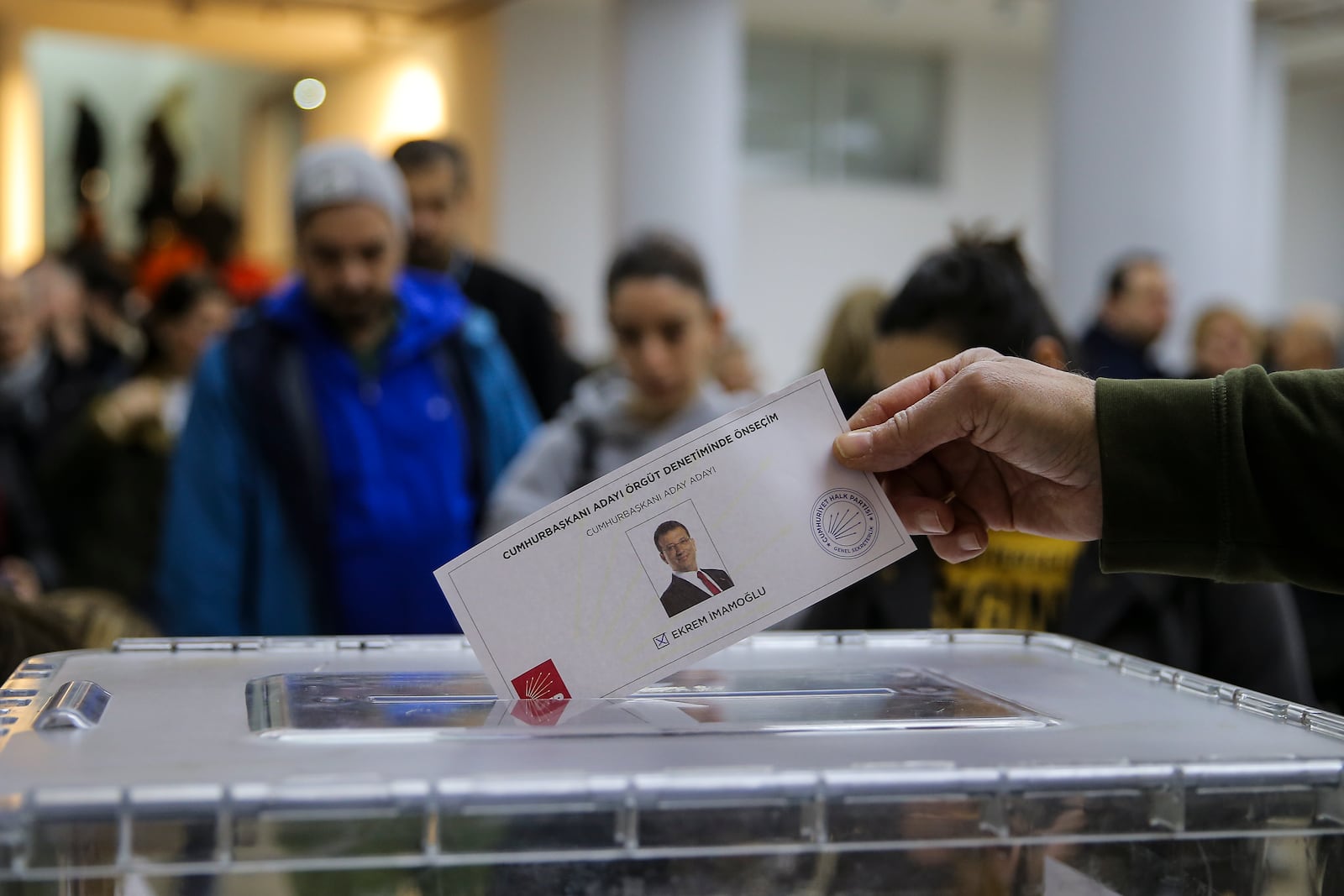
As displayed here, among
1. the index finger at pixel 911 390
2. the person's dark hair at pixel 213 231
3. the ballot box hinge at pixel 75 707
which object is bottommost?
the ballot box hinge at pixel 75 707

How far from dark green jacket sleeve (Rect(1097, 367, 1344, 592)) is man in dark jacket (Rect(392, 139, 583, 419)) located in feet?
8.90

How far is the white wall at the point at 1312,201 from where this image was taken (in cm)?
1541

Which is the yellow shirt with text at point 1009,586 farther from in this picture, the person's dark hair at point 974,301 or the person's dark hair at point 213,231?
the person's dark hair at point 213,231

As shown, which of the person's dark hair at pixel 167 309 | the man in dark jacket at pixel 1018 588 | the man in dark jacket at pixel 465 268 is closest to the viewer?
the man in dark jacket at pixel 1018 588

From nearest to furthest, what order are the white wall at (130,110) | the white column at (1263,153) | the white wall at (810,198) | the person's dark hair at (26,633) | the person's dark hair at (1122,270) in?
the person's dark hair at (26,633), the person's dark hair at (1122,270), the white wall at (810,198), the white column at (1263,153), the white wall at (130,110)

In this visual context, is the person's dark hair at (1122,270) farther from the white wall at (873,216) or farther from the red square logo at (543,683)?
the white wall at (873,216)

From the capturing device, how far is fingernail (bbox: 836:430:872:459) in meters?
0.94

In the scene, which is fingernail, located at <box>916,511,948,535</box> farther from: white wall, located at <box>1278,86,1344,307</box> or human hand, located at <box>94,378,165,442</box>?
white wall, located at <box>1278,86,1344,307</box>

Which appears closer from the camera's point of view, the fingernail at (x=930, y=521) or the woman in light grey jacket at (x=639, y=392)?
the fingernail at (x=930, y=521)

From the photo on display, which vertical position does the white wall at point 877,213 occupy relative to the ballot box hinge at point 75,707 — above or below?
above

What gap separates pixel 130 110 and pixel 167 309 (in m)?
13.4

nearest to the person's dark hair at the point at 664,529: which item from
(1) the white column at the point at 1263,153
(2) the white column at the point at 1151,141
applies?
(2) the white column at the point at 1151,141

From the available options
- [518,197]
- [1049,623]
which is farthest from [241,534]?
[518,197]

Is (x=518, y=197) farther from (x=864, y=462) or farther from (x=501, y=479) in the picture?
(x=864, y=462)
